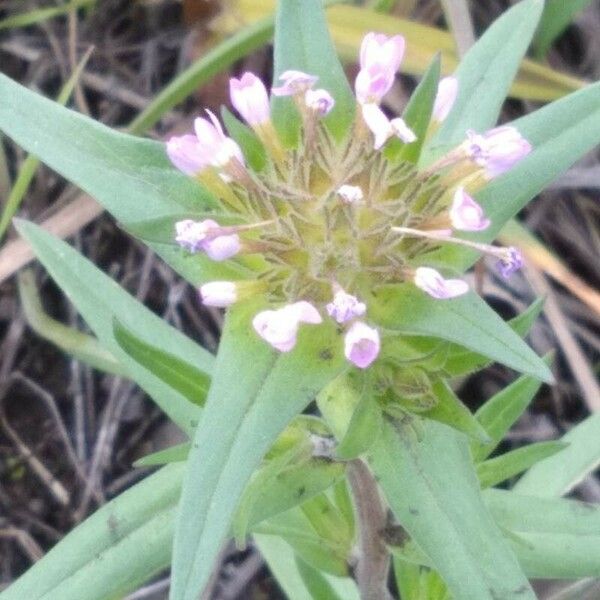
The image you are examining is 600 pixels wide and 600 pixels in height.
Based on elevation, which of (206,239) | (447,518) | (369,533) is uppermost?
(206,239)

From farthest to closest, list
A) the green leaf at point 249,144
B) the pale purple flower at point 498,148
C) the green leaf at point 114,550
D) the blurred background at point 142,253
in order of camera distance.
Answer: the blurred background at point 142,253 → the green leaf at point 114,550 → the green leaf at point 249,144 → the pale purple flower at point 498,148

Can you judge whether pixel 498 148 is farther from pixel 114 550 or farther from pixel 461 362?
pixel 114 550

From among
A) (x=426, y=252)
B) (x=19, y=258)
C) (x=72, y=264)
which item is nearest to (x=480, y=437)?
(x=426, y=252)

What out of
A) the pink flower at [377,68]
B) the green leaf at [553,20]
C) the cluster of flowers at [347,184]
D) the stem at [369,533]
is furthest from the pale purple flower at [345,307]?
the green leaf at [553,20]

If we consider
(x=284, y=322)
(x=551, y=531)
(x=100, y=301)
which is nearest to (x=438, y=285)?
(x=284, y=322)

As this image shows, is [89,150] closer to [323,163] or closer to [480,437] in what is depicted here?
[323,163]

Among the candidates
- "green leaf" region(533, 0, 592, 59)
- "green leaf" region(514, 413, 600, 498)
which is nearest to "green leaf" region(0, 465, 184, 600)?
"green leaf" region(514, 413, 600, 498)

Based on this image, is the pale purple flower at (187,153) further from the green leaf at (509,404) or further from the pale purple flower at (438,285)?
the green leaf at (509,404)
